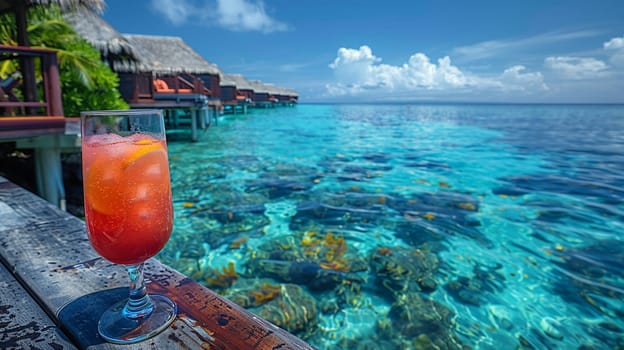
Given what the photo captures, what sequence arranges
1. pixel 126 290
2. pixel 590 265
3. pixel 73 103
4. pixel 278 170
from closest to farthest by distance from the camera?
pixel 126 290 → pixel 590 265 → pixel 73 103 → pixel 278 170

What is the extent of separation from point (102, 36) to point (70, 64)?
5.84 metres

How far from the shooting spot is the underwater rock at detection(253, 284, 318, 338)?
294 cm

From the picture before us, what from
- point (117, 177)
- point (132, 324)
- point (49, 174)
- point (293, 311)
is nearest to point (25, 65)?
point (49, 174)

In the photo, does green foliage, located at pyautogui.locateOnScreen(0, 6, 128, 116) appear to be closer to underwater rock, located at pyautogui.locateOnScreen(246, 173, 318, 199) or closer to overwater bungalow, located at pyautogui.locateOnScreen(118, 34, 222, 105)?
underwater rock, located at pyautogui.locateOnScreen(246, 173, 318, 199)

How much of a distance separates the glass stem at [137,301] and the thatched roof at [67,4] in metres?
7.61

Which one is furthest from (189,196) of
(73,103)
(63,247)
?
(63,247)

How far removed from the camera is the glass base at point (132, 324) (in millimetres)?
764

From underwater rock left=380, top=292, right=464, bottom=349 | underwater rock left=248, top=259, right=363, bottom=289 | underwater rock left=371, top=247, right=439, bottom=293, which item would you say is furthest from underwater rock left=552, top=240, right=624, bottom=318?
underwater rock left=248, top=259, right=363, bottom=289

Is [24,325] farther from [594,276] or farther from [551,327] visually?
[594,276]

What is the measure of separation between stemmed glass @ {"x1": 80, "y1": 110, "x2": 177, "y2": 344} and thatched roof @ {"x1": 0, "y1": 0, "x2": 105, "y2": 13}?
24.2 feet

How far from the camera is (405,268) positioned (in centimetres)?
390

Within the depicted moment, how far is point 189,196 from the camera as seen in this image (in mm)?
6613

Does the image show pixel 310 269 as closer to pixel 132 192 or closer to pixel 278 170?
pixel 132 192

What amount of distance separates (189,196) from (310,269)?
12.1 ft
